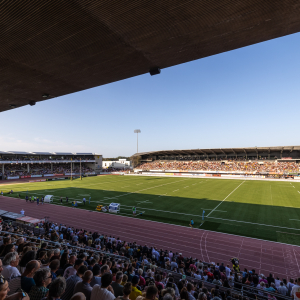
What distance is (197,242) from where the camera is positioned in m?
15.8

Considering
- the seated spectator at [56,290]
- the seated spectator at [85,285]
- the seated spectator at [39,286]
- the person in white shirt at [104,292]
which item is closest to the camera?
the seated spectator at [56,290]

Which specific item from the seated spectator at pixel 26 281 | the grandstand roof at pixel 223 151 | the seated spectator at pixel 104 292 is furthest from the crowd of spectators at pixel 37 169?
the seated spectator at pixel 104 292

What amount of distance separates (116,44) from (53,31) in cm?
191

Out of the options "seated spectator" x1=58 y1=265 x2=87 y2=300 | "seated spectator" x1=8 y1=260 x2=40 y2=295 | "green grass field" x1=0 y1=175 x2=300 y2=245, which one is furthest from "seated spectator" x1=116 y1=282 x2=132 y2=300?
"green grass field" x1=0 y1=175 x2=300 y2=245

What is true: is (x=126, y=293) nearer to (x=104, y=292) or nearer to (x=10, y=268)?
(x=104, y=292)

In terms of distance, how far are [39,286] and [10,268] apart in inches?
56.8

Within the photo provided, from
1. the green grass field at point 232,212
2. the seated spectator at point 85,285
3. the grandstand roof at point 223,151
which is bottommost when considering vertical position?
the green grass field at point 232,212

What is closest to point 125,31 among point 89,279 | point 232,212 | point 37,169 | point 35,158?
point 89,279

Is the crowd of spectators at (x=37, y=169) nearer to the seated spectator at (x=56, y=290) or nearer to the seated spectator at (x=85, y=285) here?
the seated spectator at (x=85, y=285)

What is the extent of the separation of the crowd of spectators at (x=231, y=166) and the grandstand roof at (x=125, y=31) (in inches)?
2790

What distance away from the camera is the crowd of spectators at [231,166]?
67238 millimetres

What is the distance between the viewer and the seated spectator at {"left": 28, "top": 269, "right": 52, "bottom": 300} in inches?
118

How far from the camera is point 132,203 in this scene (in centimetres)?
2816

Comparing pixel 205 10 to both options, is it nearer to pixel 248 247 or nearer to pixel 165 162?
pixel 248 247
